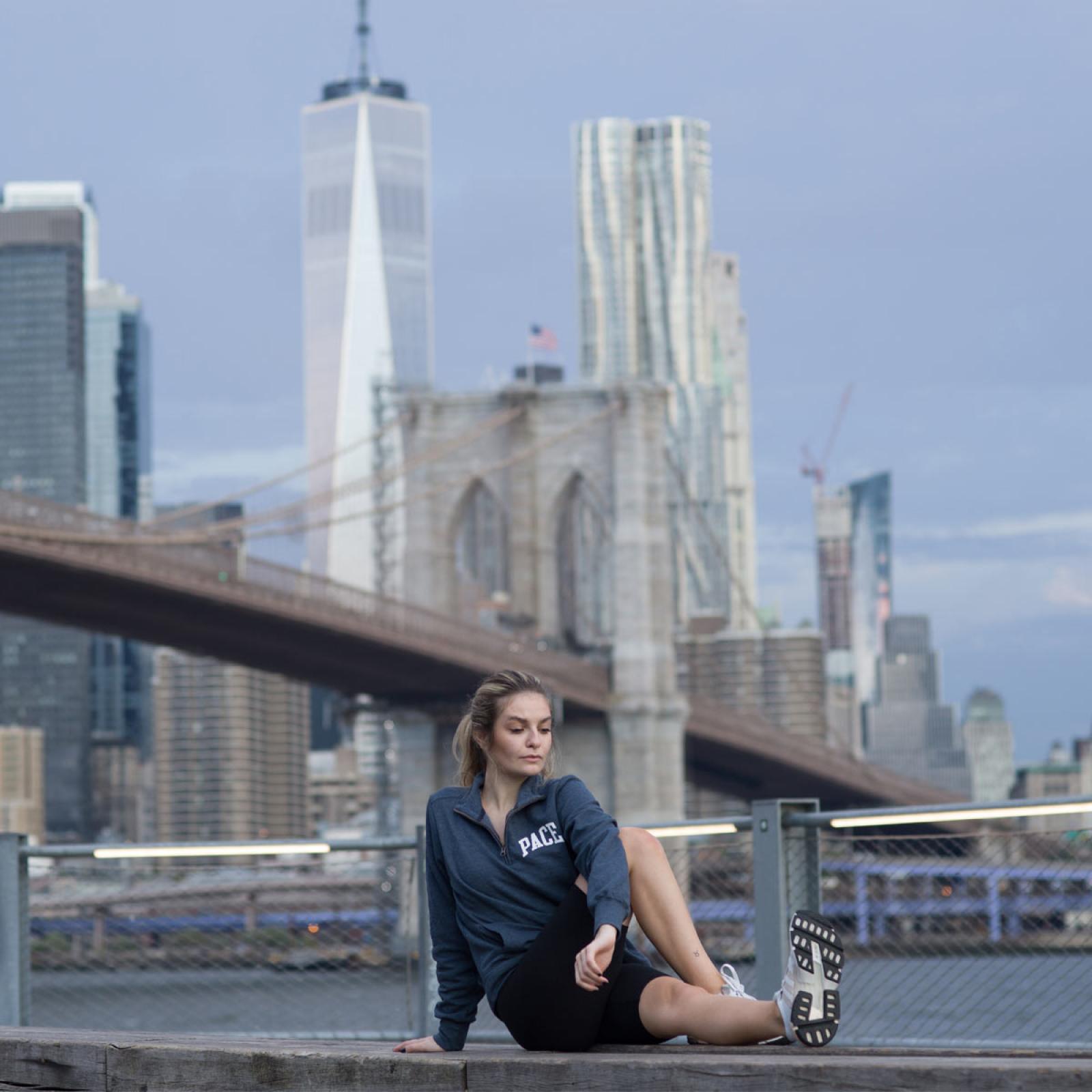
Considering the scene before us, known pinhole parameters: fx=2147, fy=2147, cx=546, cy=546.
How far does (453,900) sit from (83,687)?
152 metres

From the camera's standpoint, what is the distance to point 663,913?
3807mm

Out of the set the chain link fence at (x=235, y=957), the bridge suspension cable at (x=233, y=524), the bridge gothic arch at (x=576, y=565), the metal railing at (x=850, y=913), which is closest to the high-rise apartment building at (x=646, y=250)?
the bridge gothic arch at (x=576, y=565)

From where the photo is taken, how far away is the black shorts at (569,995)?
3721mm

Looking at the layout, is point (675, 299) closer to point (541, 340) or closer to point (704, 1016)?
point (541, 340)

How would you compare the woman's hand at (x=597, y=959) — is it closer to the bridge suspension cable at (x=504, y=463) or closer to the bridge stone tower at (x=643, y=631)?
the bridge stone tower at (x=643, y=631)

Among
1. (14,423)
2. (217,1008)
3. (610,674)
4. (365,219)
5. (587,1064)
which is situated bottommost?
(217,1008)

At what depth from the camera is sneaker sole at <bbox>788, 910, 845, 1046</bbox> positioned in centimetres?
345

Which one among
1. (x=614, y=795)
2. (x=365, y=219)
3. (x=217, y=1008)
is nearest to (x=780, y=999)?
(x=217, y=1008)

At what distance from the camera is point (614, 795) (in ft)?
135

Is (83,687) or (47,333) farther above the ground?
(47,333)

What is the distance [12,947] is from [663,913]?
2.63m

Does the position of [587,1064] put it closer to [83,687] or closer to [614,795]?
[614,795]

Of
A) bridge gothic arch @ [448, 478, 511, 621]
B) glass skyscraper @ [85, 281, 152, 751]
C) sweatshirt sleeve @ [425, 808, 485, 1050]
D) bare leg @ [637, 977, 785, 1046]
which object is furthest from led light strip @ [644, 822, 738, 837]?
glass skyscraper @ [85, 281, 152, 751]

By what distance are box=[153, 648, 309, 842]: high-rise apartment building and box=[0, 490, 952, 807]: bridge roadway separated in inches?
3539
